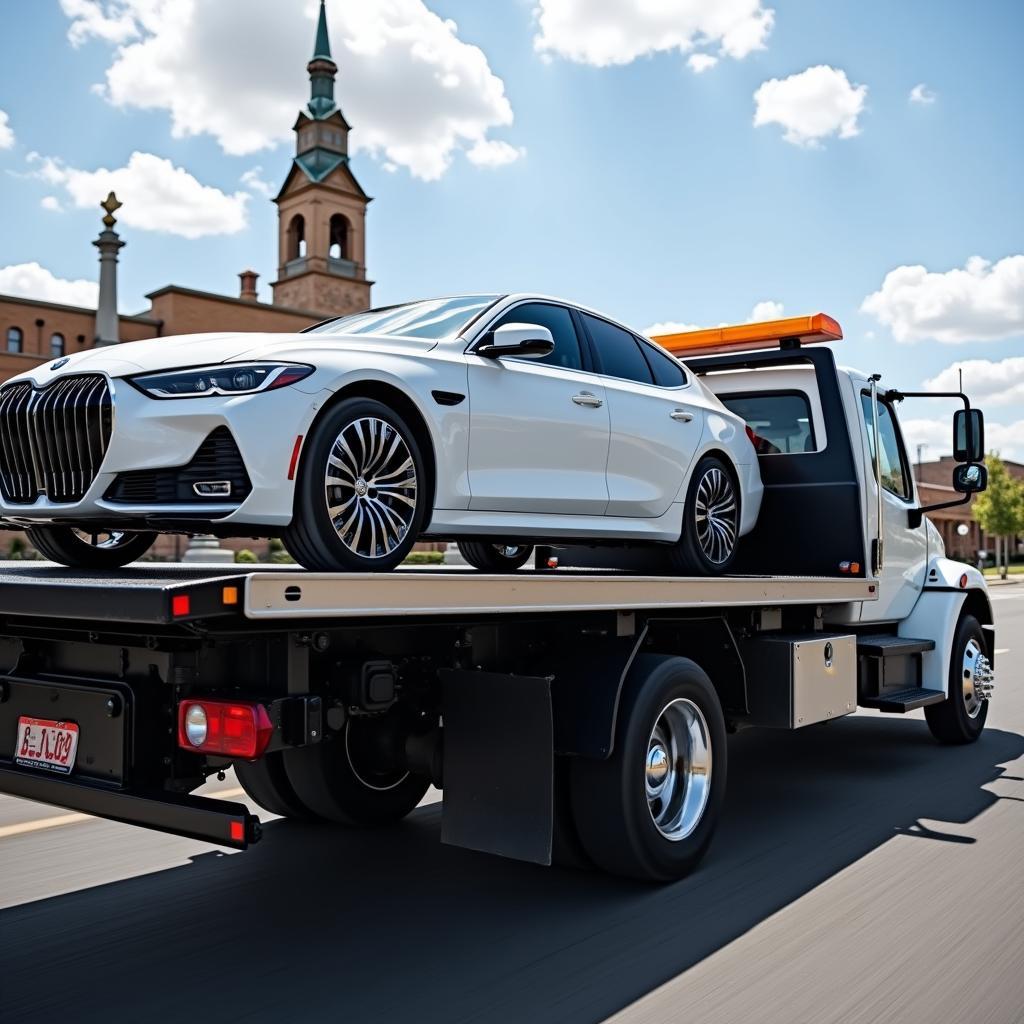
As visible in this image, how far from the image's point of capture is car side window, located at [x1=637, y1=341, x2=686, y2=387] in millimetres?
6938

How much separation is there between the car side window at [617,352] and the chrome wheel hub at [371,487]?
184 cm

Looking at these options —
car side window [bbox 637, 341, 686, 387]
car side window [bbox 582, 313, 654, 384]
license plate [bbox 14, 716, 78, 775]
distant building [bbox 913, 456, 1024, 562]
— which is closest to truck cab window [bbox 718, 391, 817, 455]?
car side window [bbox 637, 341, 686, 387]

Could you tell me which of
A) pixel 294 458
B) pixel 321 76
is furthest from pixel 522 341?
pixel 321 76

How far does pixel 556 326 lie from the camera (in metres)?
6.28

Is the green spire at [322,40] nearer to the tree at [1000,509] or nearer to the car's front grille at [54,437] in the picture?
the tree at [1000,509]

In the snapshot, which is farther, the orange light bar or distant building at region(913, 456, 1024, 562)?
distant building at region(913, 456, 1024, 562)

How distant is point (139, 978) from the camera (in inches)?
151

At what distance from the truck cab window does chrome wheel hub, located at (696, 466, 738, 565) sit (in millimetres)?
834

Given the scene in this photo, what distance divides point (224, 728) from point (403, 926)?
1.24 m

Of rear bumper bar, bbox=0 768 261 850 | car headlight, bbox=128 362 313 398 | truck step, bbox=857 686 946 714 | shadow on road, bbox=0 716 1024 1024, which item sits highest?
car headlight, bbox=128 362 313 398

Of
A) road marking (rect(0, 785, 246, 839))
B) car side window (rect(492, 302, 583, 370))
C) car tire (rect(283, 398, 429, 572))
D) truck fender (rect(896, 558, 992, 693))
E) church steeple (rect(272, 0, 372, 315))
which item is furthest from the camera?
church steeple (rect(272, 0, 372, 315))

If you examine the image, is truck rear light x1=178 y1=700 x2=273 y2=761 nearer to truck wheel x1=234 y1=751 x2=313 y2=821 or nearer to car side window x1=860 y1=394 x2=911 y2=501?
truck wheel x1=234 y1=751 x2=313 y2=821

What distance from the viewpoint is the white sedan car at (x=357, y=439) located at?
4379mm

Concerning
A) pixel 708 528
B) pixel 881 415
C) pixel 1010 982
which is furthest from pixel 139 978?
pixel 881 415
